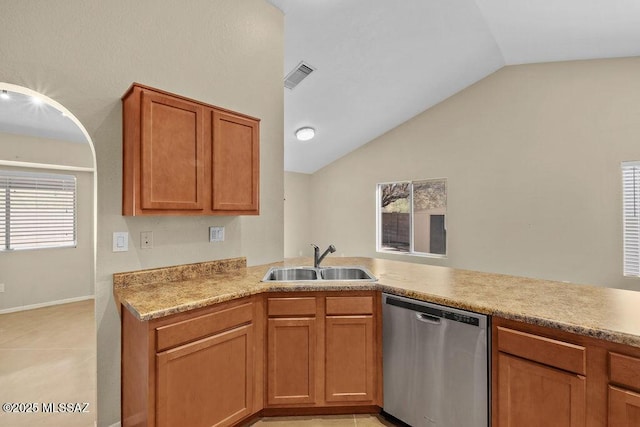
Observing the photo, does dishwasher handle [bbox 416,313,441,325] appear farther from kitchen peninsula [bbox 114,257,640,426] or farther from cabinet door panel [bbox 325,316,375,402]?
cabinet door panel [bbox 325,316,375,402]

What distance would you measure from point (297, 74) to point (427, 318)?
9.67 feet

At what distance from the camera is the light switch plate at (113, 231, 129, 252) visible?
194 cm

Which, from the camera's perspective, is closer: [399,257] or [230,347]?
[230,347]

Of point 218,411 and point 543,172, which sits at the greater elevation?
point 543,172

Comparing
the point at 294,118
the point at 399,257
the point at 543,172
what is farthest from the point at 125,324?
the point at 543,172

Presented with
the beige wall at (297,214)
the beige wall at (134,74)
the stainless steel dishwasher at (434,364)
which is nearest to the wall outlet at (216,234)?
the beige wall at (134,74)

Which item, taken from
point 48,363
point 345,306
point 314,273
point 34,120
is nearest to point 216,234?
point 314,273

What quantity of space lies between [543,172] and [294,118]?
11.0 ft

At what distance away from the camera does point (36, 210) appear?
4391mm

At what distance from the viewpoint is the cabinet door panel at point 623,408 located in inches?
46.3

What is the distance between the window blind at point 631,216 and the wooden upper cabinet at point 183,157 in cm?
414

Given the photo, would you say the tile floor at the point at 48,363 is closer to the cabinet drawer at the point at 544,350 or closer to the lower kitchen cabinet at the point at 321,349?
the lower kitchen cabinet at the point at 321,349

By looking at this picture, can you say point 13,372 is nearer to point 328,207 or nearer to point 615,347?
point 615,347

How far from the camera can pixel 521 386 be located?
1448 millimetres
